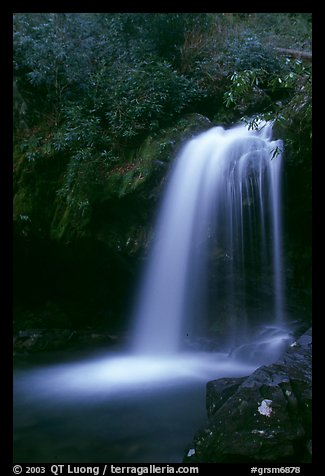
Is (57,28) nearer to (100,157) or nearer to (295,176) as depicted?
(100,157)

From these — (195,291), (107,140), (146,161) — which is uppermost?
(107,140)

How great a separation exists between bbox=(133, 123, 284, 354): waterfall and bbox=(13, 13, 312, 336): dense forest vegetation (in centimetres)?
33

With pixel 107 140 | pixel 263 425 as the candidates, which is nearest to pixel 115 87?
pixel 107 140

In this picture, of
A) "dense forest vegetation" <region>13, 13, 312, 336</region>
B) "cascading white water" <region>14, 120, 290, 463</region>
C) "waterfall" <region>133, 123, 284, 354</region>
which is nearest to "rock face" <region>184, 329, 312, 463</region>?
"cascading white water" <region>14, 120, 290, 463</region>

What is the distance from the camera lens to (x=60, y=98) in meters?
9.20

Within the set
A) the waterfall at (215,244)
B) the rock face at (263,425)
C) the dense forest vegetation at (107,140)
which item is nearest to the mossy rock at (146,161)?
the dense forest vegetation at (107,140)

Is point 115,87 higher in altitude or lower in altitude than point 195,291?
higher

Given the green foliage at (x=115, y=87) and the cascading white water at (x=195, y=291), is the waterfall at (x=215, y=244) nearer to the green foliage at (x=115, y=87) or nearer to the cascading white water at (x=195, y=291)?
the cascading white water at (x=195, y=291)

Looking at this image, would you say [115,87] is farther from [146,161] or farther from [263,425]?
[263,425]

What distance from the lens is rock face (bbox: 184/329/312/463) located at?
349cm

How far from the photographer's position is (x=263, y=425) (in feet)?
11.9

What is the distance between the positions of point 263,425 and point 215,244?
15.2 feet

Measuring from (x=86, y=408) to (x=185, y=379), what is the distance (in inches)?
72.9
